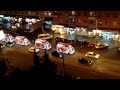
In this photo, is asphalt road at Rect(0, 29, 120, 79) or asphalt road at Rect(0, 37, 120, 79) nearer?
asphalt road at Rect(0, 29, 120, 79)

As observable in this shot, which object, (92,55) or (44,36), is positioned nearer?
(92,55)

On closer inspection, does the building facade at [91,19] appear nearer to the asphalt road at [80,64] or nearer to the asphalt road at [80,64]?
the asphalt road at [80,64]

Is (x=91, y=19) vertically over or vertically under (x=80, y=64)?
over

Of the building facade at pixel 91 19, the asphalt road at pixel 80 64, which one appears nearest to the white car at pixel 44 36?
the building facade at pixel 91 19

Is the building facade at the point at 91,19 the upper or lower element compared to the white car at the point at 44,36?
upper

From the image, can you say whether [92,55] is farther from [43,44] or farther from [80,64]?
[43,44]

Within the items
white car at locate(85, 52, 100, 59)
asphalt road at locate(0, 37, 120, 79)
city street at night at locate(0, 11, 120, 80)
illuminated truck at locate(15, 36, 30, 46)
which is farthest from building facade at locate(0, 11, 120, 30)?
illuminated truck at locate(15, 36, 30, 46)

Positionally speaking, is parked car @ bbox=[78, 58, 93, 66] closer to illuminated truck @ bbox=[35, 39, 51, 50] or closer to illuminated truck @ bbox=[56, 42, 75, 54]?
illuminated truck @ bbox=[56, 42, 75, 54]

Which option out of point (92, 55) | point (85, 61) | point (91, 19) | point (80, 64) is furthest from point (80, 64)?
point (91, 19)

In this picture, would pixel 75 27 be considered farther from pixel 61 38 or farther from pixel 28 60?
pixel 28 60

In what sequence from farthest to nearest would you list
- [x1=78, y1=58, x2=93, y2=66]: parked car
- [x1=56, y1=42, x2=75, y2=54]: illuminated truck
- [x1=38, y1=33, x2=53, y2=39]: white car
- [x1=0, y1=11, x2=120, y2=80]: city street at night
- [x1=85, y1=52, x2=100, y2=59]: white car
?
1. [x1=38, y1=33, x2=53, y2=39]: white car
2. [x1=56, y1=42, x2=75, y2=54]: illuminated truck
3. [x1=85, y1=52, x2=100, y2=59]: white car
4. [x1=78, y1=58, x2=93, y2=66]: parked car
5. [x1=0, y1=11, x2=120, y2=80]: city street at night

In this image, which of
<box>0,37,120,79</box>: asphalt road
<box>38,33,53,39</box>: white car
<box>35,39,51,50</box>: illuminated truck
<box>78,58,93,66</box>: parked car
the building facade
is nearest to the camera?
<box>0,37,120,79</box>: asphalt road

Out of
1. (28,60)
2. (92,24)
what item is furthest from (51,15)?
(28,60)

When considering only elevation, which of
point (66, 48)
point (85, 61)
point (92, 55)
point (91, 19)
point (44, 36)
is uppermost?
point (91, 19)
